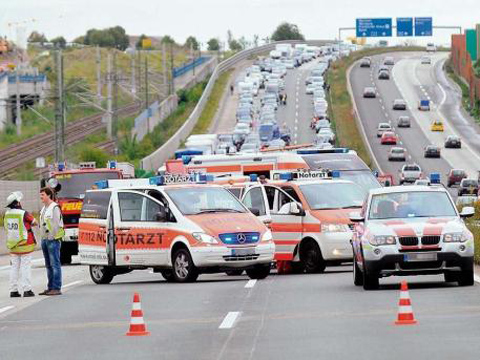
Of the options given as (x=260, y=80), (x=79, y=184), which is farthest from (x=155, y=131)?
(x=79, y=184)

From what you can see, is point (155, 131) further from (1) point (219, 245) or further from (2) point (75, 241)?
(1) point (219, 245)

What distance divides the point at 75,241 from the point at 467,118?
336 feet

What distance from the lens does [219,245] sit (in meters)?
25.2

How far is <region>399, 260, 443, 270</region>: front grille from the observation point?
21.7 metres

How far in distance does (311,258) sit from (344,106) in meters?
114

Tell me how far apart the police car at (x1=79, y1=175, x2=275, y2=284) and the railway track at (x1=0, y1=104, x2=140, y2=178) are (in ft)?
204

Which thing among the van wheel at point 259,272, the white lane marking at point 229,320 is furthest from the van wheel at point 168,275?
the white lane marking at point 229,320

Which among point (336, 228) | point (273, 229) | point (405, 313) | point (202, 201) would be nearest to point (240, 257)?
point (202, 201)

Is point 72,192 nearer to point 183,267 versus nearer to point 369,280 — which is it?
point 183,267

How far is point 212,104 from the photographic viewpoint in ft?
490

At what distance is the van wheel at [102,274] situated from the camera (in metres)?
27.4

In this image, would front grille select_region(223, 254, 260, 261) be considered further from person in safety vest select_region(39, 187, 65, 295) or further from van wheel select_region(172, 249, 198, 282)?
person in safety vest select_region(39, 187, 65, 295)

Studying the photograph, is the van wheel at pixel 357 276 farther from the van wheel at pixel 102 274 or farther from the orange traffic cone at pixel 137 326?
the orange traffic cone at pixel 137 326

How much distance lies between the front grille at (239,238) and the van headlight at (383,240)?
13.4 ft
